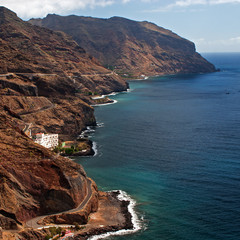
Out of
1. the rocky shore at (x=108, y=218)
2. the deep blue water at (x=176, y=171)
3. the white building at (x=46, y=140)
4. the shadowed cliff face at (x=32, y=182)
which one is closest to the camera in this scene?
the shadowed cliff face at (x=32, y=182)

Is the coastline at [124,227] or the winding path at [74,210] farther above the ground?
the winding path at [74,210]

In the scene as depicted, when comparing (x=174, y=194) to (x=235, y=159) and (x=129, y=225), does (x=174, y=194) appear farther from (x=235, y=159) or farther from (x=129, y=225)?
(x=235, y=159)

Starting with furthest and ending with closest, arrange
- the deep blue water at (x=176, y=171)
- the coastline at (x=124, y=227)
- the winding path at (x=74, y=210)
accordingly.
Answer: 1. the deep blue water at (x=176, y=171)
2. the coastline at (x=124, y=227)
3. the winding path at (x=74, y=210)

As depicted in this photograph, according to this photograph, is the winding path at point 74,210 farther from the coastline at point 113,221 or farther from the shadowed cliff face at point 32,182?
the coastline at point 113,221

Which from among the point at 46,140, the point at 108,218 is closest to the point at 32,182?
the point at 108,218

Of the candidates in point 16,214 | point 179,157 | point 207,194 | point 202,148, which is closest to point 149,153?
point 179,157

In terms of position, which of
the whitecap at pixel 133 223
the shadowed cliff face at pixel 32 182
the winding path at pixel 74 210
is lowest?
the whitecap at pixel 133 223

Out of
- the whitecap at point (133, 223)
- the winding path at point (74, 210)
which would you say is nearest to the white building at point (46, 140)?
the winding path at point (74, 210)

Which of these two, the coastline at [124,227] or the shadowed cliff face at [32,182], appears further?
the coastline at [124,227]
